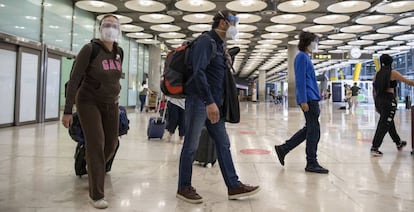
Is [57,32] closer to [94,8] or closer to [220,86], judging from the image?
[94,8]

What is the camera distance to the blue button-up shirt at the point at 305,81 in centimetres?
395

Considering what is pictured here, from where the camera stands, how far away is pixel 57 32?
504 inches

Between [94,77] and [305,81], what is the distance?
2.47m

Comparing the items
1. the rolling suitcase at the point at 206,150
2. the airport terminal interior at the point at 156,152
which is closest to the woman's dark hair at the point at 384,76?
the airport terminal interior at the point at 156,152

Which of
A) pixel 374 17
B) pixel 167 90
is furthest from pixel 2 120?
pixel 374 17

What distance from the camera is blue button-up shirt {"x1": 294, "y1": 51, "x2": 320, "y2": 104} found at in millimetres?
3946

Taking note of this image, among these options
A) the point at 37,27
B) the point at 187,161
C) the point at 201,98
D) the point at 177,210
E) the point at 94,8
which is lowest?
the point at 177,210

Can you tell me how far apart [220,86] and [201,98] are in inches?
9.5

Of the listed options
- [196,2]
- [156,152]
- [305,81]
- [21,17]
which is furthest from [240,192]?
[196,2]

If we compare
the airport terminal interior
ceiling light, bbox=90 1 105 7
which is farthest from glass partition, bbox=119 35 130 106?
ceiling light, bbox=90 1 105 7

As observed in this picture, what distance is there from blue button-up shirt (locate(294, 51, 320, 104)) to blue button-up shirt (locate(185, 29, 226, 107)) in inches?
58.5

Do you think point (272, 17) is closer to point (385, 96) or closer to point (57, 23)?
point (57, 23)

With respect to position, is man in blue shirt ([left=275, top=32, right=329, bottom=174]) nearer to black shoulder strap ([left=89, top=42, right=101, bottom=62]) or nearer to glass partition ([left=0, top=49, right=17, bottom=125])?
black shoulder strap ([left=89, top=42, right=101, bottom=62])

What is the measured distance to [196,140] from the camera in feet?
9.16
